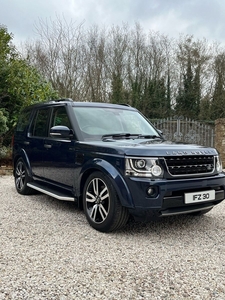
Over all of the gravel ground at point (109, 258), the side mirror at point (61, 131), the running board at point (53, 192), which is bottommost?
the gravel ground at point (109, 258)

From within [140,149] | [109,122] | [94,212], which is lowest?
[94,212]

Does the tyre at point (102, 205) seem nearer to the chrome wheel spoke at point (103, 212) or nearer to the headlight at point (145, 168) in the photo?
A: the chrome wheel spoke at point (103, 212)

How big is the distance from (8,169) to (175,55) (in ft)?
56.7

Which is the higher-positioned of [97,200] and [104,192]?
[104,192]

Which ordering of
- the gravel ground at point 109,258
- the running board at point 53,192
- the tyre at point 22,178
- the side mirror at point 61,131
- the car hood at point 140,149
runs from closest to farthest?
the gravel ground at point 109,258
the car hood at point 140,149
the side mirror at point 61,131
the running board at point 53,192
the tyre at point 22,178

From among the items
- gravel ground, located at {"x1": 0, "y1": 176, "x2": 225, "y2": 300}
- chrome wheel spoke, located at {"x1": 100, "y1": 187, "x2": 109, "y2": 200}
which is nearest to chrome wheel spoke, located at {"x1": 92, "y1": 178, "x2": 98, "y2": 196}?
chrome wheel spoke, located at {"x1": 100, "y1": 187, "x2": 109, "y2": 200}

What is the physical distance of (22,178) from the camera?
19.8 ft

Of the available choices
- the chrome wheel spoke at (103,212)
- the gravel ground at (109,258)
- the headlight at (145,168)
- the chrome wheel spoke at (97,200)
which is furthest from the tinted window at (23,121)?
the headlight at (145,168)

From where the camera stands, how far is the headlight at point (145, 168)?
343cm

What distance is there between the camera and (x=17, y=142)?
20.3 ft

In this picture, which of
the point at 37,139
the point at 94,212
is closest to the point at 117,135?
the point at 94,212

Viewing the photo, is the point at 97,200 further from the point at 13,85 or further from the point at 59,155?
the point at 13,85

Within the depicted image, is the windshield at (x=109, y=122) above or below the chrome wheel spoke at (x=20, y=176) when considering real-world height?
above

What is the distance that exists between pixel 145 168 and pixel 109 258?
3.45 ft
